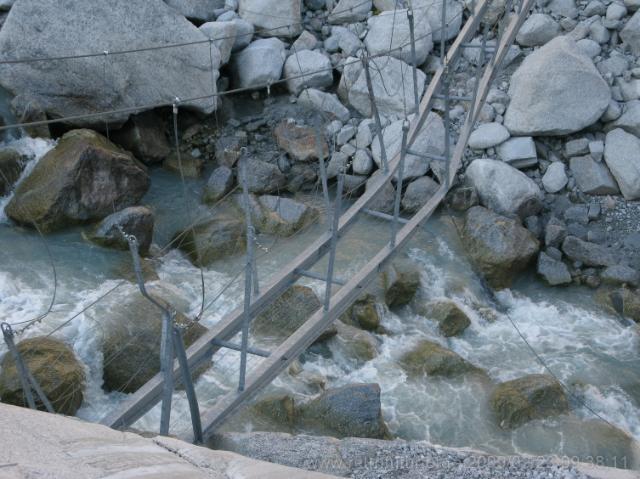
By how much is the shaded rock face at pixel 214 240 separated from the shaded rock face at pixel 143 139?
53.8 inches

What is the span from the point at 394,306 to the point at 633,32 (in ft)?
14.9

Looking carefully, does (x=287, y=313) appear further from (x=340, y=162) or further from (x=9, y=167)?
(x=9, y=167)

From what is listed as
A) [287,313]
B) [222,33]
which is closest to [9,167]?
[222,33]

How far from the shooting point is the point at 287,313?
7242 mm

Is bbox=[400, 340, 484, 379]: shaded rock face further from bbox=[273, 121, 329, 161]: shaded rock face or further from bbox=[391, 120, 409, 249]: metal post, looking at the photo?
bbox=[273, 121, 329, 161]: shaded rock face

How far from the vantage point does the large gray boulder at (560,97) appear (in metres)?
8.93

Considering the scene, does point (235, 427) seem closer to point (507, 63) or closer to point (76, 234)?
point (76, 234)

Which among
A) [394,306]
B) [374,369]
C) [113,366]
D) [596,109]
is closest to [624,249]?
[596,109]

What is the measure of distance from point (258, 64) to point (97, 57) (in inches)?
76.4

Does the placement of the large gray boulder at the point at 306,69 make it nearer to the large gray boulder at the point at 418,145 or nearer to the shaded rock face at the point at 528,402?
the large gray boulder at the point at 418,145

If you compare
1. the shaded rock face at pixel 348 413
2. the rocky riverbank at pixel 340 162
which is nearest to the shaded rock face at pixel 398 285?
the rocky riverbank at pixel 340 162

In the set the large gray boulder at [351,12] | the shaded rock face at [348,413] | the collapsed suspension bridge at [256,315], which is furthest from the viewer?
the large gray boulder at [351,12]

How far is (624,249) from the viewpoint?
8344 mm

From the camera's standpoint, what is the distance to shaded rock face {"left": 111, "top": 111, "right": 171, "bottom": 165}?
9.02 meters
